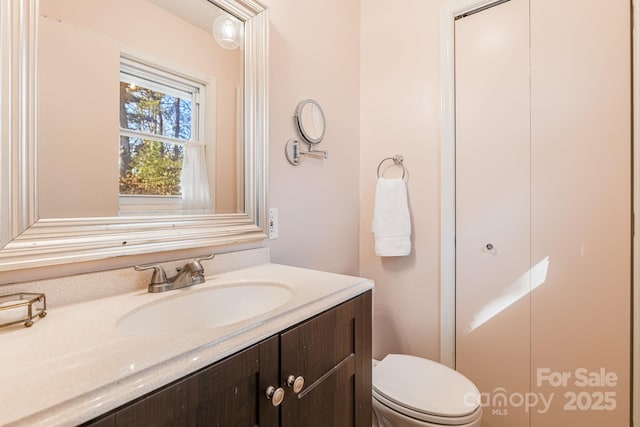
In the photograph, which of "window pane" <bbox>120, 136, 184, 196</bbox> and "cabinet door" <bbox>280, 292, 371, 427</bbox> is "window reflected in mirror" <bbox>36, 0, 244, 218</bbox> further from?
"cabinet door" <bbox>280, 292, 371, 427</bbox>

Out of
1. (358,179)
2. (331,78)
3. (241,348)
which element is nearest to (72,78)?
(241,348)

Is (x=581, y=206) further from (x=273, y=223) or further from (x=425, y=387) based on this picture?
(x=273, y=223)

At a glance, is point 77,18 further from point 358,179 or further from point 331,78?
point 358,179

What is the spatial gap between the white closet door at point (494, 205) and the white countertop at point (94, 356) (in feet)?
3.55

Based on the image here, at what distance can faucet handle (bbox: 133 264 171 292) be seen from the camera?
0.84 metres

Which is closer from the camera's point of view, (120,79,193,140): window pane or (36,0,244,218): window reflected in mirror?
(36,0,244,218): window reflected in mirror

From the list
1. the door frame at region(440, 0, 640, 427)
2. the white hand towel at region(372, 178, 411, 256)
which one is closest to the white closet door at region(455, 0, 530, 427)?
the door frame at region(440, 0, 640, 427)

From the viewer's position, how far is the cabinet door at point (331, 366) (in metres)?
0.67

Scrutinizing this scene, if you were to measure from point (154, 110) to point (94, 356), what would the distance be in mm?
734

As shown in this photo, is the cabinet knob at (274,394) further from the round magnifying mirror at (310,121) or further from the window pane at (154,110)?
the round magnifying mirror at (310,121)

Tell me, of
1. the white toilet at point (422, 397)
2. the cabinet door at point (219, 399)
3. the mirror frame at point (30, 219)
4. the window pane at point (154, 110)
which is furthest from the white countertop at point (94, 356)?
the white toilet at point (422, 397)

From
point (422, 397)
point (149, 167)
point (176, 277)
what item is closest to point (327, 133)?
point (149, 167)

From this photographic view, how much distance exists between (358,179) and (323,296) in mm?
1137

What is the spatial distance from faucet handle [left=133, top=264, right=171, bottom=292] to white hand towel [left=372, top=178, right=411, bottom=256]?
3.55 feet
